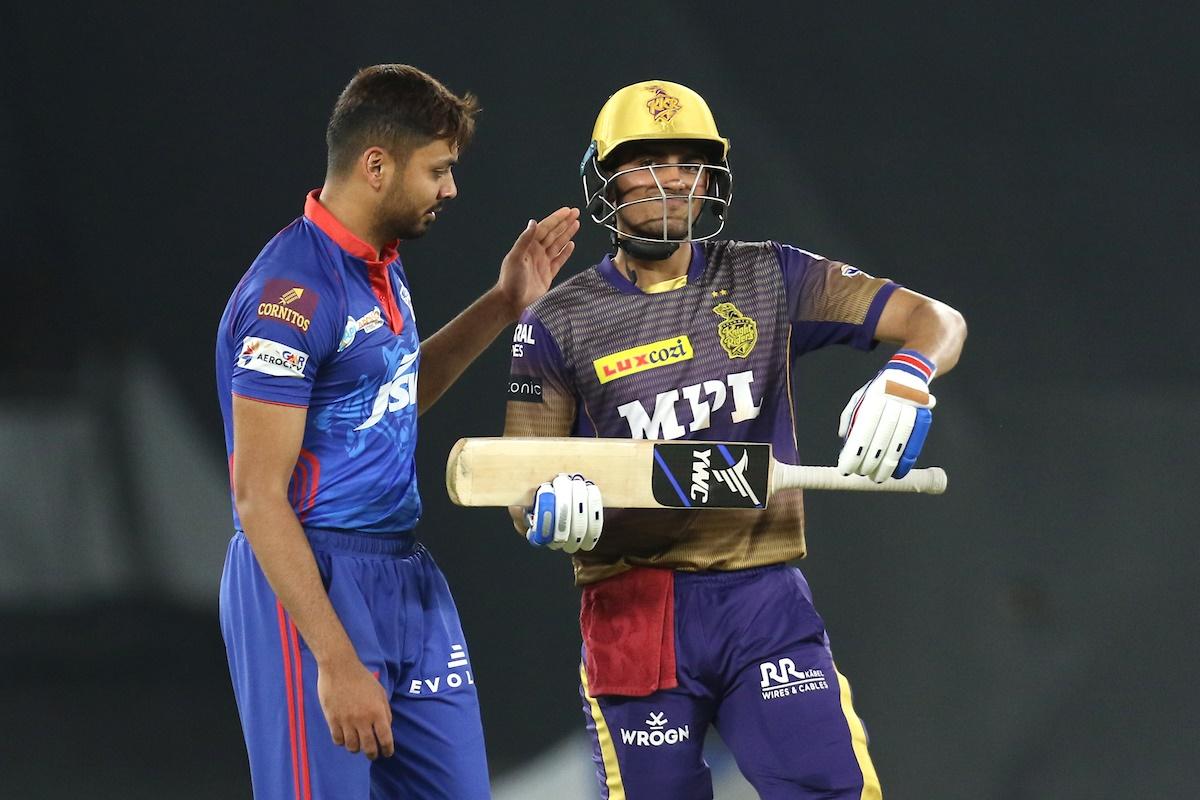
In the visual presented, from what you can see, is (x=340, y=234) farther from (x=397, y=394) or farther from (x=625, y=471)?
(x=625, y=471)

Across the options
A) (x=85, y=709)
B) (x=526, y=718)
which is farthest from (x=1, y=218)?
(x=526, y=718)

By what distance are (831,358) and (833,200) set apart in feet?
1.17

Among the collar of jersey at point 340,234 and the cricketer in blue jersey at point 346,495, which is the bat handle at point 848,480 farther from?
the collar of jersey at point 340,234

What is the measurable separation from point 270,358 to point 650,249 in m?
0.64

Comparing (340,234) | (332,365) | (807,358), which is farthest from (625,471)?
(807,358)

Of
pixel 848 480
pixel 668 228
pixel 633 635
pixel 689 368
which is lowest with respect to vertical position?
pixel 633 635

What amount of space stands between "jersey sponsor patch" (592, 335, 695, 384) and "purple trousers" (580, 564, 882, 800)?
1.06ft

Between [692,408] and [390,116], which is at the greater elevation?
[390,116]

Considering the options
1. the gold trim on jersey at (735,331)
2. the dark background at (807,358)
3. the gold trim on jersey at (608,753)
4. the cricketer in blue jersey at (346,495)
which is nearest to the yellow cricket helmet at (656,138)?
the gold trim on jersey at (735,331)

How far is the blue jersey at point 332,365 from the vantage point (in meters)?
2.02

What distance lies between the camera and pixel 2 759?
3.36m

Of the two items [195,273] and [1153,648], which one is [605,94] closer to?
[195,273]

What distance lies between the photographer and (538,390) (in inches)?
91.8

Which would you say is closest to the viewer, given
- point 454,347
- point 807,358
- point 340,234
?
point 340,234
